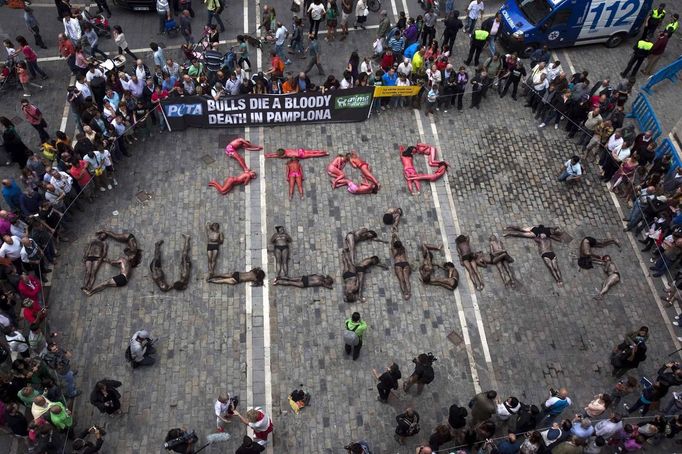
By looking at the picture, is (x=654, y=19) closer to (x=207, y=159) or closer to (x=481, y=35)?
(x=481, y=35)

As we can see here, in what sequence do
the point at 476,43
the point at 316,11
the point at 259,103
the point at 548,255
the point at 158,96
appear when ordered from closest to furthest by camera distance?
the point at 548,255 < the point at 158,96 < the point at 259,103 < the point at 316,11 < the point at 476,43

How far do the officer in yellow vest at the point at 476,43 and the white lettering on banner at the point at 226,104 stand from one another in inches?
382

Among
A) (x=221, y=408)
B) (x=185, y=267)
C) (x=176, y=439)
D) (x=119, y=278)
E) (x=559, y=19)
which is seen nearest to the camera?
(x=176, y=439)

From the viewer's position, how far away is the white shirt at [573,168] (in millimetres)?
20391

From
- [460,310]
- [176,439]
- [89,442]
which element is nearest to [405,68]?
[460,310]

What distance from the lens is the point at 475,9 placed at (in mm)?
25453

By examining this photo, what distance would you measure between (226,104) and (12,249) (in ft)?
27.2

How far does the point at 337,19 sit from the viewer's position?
85.8 feet

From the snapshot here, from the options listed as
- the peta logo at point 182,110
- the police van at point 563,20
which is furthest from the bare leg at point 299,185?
the police van at point 563,20

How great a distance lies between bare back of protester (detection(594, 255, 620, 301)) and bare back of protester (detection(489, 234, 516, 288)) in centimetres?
265

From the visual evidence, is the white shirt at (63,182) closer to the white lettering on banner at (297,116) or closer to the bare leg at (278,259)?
the bare leg at (278,259)

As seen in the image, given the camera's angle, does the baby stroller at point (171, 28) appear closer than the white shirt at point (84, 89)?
No

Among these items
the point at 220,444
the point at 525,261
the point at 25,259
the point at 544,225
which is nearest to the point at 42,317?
the point at 25,259

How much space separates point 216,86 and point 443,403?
499 inches
